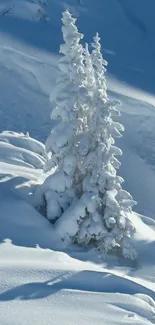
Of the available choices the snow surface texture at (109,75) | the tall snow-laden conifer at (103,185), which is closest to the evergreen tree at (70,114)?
the tall snow-laden conifer at (103,185)

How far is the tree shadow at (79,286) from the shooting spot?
14766 millimetres

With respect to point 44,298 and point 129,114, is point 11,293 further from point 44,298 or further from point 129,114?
point 129,114

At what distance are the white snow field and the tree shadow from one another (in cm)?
3

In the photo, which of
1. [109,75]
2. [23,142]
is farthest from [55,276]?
[109,75]

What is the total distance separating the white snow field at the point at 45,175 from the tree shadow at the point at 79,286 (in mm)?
31

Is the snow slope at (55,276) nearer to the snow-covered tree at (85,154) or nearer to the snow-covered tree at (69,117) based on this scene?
the snow-covered tree at (85,154)

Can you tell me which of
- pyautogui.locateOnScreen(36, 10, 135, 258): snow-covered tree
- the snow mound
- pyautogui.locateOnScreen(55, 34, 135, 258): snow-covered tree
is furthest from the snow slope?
the snow mound

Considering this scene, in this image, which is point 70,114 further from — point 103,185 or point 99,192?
point 99,192

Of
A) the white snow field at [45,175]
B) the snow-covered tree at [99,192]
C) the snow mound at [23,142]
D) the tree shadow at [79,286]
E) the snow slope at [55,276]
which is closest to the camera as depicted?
the snow slope at [55,276]

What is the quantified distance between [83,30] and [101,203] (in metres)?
34.8

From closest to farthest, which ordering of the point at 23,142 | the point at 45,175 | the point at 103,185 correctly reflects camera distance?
the point at 103,185, the point at 45,175, the point at 23,142

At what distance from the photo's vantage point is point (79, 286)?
16.4 metres

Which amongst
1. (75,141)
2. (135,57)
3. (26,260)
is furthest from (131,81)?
(26,260)

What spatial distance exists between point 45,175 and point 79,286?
9971mm
